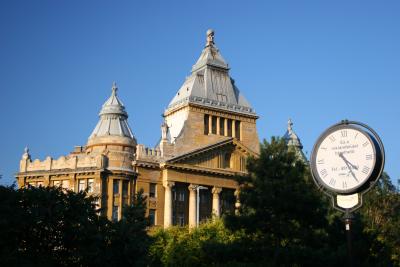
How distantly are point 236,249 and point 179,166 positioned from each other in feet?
111

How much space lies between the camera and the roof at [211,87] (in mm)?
72188

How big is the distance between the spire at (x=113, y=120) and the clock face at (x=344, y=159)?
188ft

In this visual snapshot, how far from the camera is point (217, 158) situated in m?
69.0

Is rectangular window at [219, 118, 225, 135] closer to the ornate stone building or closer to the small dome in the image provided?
the ornate stone building

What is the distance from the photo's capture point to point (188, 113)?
6981cm

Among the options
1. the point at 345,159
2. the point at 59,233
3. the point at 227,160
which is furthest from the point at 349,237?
the point at 227,160

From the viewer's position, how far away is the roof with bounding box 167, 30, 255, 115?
237 ft

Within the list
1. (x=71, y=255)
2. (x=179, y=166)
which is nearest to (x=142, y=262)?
(x=71, y=255)

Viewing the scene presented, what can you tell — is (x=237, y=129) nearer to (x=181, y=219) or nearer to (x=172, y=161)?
(x=172, y=161)

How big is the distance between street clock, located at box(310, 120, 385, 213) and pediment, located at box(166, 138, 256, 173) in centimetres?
5401

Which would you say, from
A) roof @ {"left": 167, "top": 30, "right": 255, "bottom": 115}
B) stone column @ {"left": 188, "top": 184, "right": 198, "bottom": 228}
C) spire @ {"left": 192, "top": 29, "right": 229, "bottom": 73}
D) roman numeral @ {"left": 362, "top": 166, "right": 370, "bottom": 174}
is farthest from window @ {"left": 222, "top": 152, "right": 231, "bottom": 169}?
roman numeral @ {"left": 362, "top": 166, "right": 370, "bottom": 174}

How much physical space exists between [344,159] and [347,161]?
9 centimetres

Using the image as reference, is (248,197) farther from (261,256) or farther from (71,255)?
(71,255)

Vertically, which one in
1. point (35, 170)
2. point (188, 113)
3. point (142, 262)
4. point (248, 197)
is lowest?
point (142, 262)
